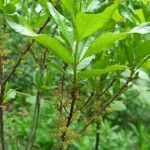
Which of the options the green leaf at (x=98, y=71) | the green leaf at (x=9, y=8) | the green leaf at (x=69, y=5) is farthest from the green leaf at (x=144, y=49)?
the green leaf at (x=9, y=8)

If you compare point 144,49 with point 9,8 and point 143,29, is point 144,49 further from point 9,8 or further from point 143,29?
point 9,8

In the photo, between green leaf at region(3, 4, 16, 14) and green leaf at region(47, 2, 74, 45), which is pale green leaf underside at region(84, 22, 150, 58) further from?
green leaf at region(3, 4, 16, 14)

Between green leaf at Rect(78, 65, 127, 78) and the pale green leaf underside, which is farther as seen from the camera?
green leaf at Rect(78, 65, 127, 78)

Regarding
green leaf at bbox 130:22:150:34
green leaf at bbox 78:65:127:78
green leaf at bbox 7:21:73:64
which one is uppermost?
green leaf at bbox 130:22:150:34

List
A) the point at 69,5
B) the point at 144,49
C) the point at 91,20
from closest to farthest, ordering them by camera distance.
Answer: the point at 91,20 < the point at 69,5 < the point at 144,49

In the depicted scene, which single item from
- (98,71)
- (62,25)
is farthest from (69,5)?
(98,71)

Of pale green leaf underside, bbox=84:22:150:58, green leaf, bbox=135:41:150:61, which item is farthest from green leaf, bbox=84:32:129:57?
green leaf, bbox=135:41:150:61

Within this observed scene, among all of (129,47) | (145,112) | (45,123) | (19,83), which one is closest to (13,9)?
(129,47)

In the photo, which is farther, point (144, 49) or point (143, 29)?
point (144, 49)

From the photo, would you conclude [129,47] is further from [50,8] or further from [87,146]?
[87,146]
